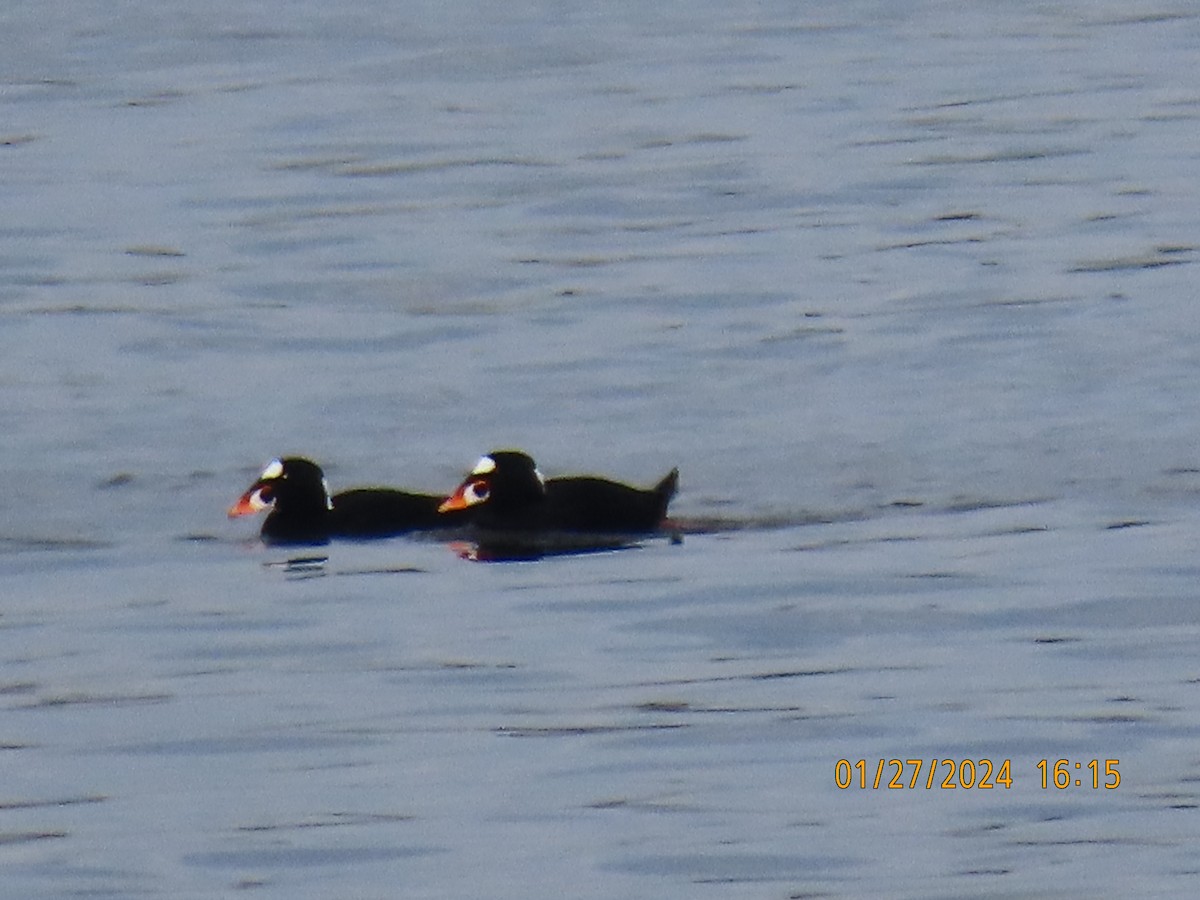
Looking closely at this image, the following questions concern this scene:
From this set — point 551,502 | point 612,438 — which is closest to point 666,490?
point 551,502

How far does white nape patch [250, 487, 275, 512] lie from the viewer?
14.1m

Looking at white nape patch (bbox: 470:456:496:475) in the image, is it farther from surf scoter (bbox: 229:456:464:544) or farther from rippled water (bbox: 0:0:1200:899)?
rippled water (bbox: 0:0:1200:899)

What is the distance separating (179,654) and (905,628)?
251 centimetres

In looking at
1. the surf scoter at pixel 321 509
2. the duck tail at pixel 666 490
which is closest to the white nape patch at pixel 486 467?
the surf scoter at pixel 321 509

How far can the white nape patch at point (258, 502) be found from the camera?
46.4 feet

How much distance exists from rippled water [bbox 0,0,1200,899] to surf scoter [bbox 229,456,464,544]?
8.6 inches

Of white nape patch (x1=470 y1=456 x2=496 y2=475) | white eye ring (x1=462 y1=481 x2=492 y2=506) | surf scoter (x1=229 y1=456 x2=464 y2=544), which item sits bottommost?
surf scoter (x1=229 y1=456 x2=464 y2=544)

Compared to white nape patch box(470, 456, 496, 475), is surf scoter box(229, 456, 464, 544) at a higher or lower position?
lower

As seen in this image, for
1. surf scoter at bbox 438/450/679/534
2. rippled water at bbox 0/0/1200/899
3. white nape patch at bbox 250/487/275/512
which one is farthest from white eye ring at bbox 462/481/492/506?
white nape patch at bbox 250/487/275/512

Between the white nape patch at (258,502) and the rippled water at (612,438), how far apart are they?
0.25 metres

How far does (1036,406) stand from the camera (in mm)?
16203

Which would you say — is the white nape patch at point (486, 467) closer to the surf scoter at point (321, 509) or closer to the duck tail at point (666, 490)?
the surf scoter at point (321, 509)

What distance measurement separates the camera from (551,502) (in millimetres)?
14070

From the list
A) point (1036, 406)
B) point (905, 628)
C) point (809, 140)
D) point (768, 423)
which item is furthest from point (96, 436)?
point (809, 140)
